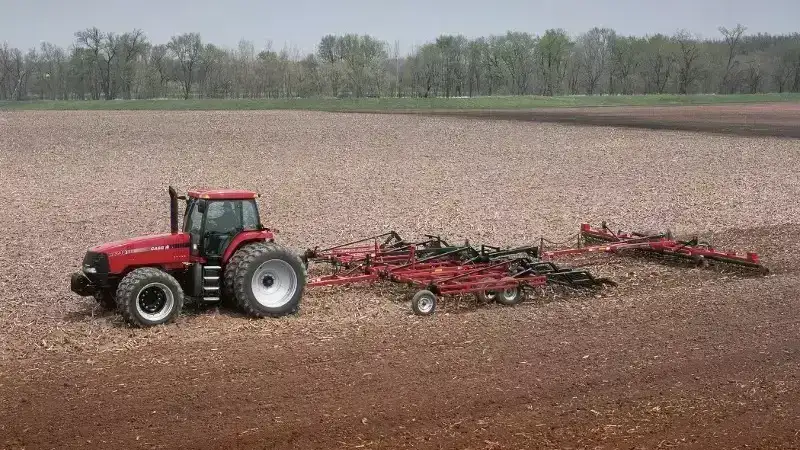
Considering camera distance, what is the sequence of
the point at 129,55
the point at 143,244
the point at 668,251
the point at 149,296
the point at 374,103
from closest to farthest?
the point at 149,296 < the point at 143,244 < the point at 668,251 < the point at 374,103 < the point at 129,55

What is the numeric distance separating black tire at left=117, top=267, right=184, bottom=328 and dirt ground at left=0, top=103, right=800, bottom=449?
0.25 metres

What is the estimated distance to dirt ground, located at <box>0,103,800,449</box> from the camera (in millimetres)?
7746

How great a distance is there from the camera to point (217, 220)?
11.4 metres

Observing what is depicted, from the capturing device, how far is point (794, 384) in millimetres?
8977

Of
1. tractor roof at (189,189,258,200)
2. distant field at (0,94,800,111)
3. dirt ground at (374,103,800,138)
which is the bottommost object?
tractor roof at (189,189,258,200)

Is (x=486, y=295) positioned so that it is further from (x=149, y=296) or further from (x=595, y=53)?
(x=595, y=53)

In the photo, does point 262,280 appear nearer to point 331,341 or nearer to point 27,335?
point 331,341

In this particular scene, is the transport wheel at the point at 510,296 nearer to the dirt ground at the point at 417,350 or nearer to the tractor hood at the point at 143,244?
the dirt ground at the point at 417,350

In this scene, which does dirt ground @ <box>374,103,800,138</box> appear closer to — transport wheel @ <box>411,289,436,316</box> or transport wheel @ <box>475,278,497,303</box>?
transport wheel @ <box>475,278,497,303</box>

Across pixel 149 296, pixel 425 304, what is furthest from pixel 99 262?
pixel 425 304

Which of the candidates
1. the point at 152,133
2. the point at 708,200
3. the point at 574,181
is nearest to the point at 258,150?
the point at 152,133

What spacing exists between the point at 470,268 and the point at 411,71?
345 feet

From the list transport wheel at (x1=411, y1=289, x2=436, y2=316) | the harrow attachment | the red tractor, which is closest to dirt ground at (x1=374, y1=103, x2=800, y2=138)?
the harrow attachment

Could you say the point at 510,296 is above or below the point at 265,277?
below
